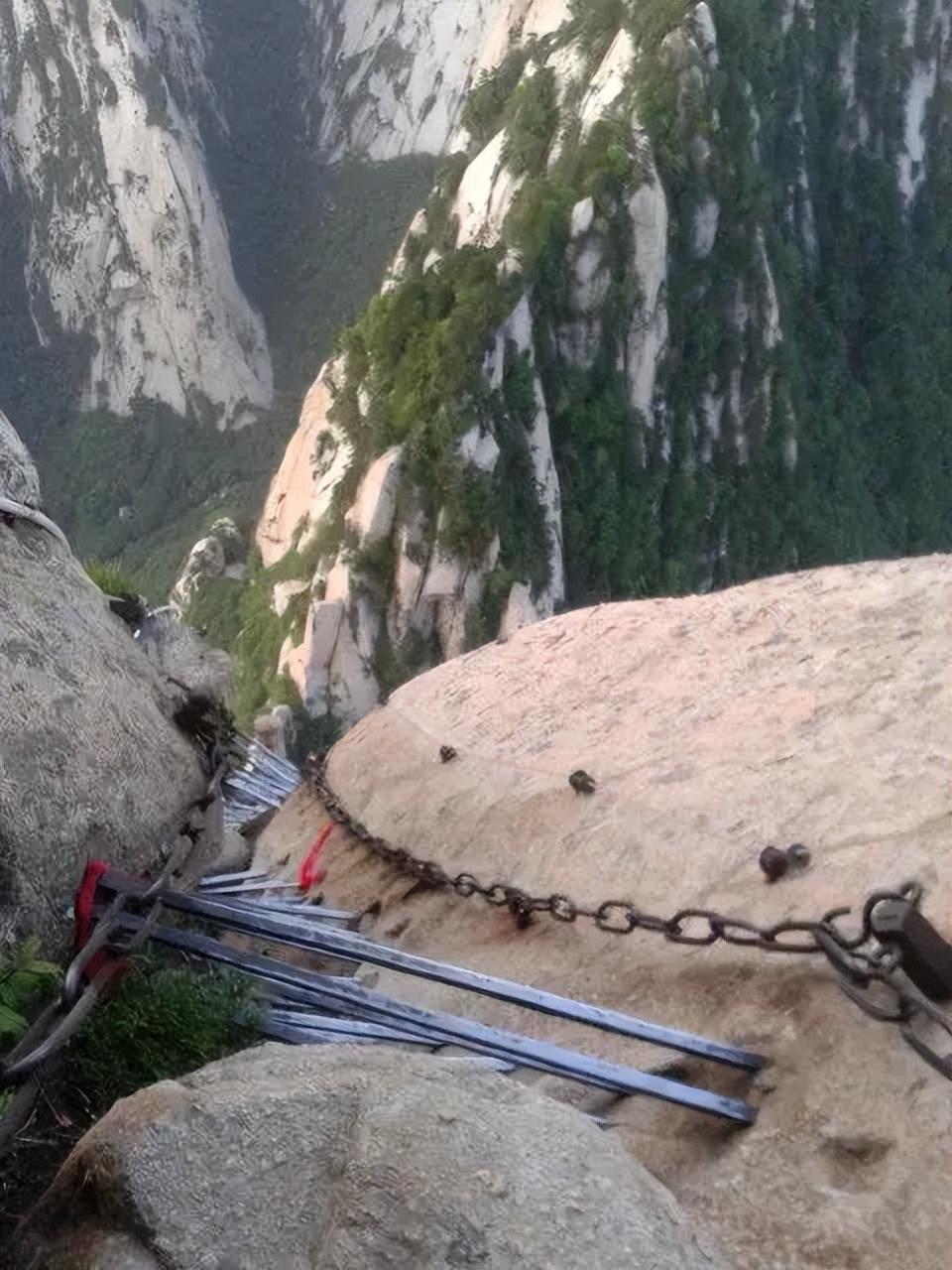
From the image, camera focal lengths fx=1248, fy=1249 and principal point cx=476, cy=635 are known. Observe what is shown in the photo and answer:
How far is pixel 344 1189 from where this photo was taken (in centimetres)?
164

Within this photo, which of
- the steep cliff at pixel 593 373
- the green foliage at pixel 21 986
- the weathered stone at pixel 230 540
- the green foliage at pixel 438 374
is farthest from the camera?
the weathered stone at pixel 230 540

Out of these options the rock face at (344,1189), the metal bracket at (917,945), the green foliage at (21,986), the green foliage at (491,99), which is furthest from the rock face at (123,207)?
the rock face at (344,1189)

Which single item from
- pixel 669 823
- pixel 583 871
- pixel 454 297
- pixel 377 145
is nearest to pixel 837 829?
pixel 669 823

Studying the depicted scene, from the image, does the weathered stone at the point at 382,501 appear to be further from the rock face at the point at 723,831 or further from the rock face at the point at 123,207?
the rock face at the point at 123,207

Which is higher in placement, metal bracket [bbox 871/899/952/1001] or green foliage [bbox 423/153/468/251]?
green foliage [bbox 423/153/468/251]

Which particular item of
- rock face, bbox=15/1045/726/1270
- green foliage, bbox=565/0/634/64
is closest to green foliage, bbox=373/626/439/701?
green foliage, bbox=565/0/634/64

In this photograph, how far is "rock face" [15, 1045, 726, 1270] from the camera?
1.58 m

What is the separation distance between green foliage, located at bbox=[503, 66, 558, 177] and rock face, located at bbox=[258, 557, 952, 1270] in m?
21.7

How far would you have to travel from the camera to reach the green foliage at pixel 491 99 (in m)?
27.1

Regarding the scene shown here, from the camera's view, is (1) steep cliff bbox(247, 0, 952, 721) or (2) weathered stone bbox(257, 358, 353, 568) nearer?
(1) steep cliff bbox(247, 0, 952, 721)

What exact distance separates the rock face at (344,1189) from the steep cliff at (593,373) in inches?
786

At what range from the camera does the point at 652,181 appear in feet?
78.1

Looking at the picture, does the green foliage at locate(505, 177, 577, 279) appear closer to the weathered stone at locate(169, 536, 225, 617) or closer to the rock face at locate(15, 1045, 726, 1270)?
the weathered stone at locate(169, 536, 225, 617)

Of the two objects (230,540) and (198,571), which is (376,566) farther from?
(230,540)
